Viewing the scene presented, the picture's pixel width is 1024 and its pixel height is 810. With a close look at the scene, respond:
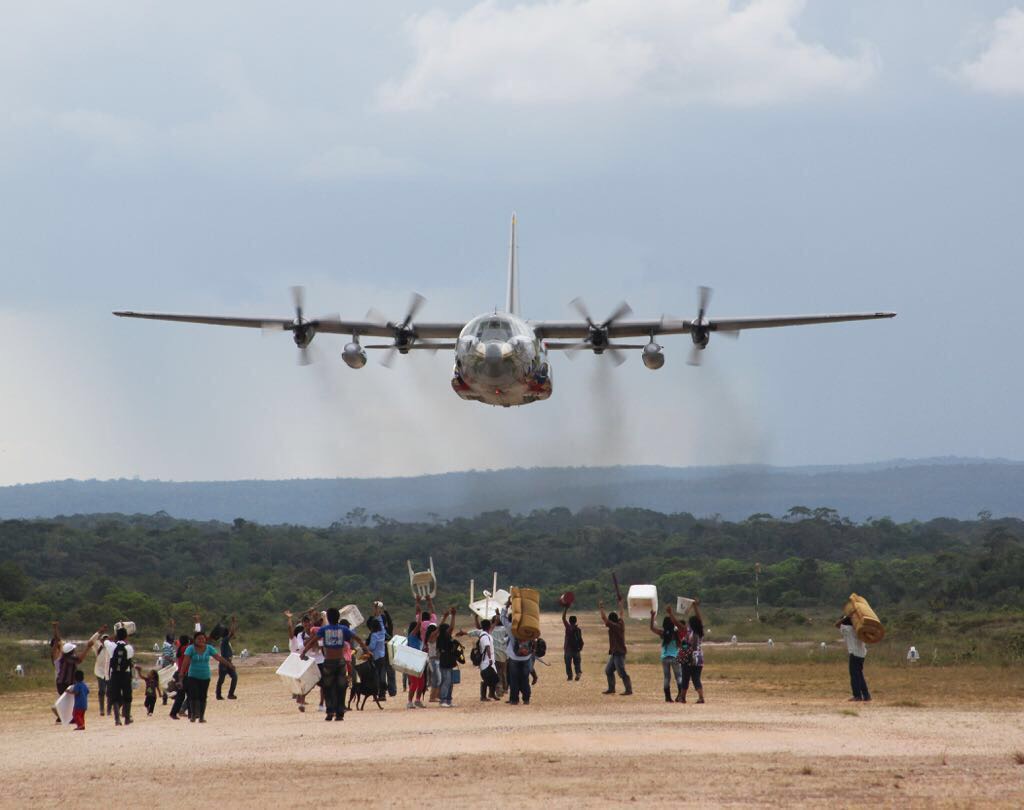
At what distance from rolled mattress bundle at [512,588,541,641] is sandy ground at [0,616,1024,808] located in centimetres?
122

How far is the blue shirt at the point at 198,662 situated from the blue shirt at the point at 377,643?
3200mm

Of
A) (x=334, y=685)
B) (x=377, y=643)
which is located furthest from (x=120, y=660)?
(x=377, y=643)

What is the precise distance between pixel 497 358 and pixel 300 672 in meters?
13.3

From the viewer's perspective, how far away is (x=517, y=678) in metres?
27.0

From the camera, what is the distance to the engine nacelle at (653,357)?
40.2 meters

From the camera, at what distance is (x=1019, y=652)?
3900cm

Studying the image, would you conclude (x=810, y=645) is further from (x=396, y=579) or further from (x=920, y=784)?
(x=396, y=579)

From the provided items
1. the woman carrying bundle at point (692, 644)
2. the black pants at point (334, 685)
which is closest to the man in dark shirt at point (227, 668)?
the black pants at point (334, 685)

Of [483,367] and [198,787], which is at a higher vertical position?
[483,367]

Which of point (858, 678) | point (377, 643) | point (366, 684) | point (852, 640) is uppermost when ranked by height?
point (852, 640)

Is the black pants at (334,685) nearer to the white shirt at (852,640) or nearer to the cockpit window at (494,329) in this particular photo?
the white shirt at (852,640)

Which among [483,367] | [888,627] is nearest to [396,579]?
[888,627]

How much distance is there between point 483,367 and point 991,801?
23839 mm

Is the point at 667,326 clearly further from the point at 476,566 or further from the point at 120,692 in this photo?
the point at 476,566
